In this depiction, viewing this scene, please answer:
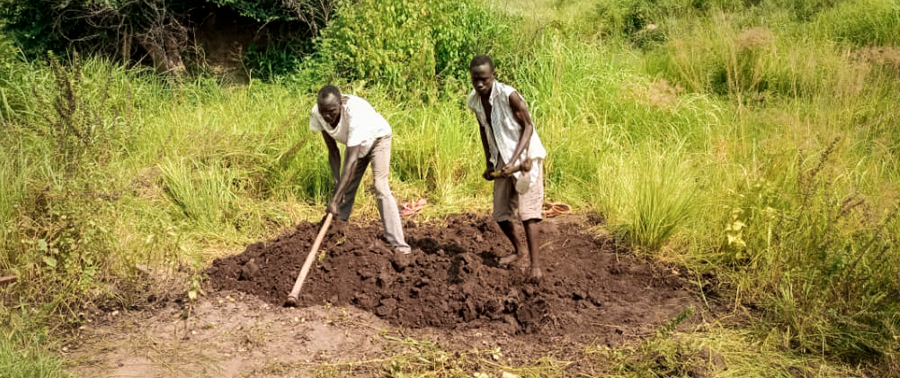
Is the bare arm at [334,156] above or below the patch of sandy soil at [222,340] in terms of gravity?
above

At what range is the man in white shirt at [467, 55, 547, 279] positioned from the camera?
4730 millimetres

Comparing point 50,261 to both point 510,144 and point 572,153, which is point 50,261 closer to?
point 510,144

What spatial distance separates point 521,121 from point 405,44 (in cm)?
321

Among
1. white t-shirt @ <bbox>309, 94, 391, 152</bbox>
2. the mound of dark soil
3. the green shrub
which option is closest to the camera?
the mound of dark soil

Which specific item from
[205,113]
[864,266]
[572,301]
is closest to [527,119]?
[572,301]

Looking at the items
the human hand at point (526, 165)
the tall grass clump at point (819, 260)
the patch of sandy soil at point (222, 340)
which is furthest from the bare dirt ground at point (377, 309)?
the human hand at point (526, 165)

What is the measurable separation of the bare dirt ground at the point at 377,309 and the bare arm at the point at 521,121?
0.77 m

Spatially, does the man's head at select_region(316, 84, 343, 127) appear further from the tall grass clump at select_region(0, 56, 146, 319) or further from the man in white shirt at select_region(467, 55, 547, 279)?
the tall grass clump at select_region(0, 56, 146, 319)

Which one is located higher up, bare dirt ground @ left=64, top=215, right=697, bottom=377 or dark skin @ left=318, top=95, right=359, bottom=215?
dark skin @ left=318, top=95, right=359, bottom=215

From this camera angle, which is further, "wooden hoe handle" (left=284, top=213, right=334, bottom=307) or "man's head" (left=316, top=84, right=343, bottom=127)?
"man's head" (left=316, top=84, right=343, bottom=127)

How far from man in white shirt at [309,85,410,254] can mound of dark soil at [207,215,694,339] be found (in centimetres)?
21

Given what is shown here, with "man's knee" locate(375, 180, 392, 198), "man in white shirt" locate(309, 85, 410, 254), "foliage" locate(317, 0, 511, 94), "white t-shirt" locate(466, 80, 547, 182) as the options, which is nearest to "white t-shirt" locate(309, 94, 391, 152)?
"man in white shirt" locate(309, 85, 410, 254)

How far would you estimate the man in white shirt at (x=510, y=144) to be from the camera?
473 centimetres

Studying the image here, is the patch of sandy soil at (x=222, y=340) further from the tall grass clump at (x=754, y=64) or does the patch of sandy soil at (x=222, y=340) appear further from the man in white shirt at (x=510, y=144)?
the tall grass clump at (x=754, y=64)
